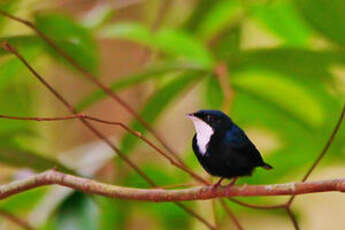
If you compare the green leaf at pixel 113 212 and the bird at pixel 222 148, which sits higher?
the bird at pixel 222 148

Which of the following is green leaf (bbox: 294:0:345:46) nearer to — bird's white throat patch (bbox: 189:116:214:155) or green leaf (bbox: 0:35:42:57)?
bird's white throat patch (bbox: 189:116:214:155)

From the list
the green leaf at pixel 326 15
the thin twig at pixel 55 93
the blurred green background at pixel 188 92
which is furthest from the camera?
the blurred green background at pixel 188 92

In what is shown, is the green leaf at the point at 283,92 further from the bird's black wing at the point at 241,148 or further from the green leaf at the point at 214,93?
the bird's black wing at the point at 241,148

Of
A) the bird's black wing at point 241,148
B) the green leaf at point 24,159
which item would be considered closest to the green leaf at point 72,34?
the green leaf at point 24,159

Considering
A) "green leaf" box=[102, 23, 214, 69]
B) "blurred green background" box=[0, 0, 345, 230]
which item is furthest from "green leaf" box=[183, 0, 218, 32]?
"green leaf" box=[102, 23, 214, 69]

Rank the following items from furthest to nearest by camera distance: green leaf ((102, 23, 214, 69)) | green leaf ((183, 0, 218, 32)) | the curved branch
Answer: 1. green leaf ((183, 0, 218, 32))
2. green leaf ((102, 23, 214, 69))
3. the curved branch

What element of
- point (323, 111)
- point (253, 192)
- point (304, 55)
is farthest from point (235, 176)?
point (323, 111)

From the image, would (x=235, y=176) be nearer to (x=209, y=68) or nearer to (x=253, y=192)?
(x=253, y=192)
